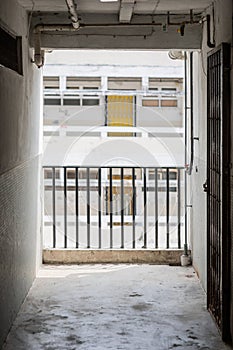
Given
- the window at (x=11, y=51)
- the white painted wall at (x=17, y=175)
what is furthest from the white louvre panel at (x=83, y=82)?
the window at (x=11, y=51)

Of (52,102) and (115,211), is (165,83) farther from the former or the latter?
(115,211)

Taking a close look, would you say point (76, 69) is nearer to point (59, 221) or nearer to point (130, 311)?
Result: point (59, 221)

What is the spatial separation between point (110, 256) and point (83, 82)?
4688 millimetres

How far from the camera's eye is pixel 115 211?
334 inches

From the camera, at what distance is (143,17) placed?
5.55m

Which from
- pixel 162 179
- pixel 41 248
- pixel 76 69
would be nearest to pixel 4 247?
pixel 41 248

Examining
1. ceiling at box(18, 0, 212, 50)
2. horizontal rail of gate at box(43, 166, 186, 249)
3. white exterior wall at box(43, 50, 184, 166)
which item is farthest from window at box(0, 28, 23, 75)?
white exterior wall at box(43, 50, 184, 166)

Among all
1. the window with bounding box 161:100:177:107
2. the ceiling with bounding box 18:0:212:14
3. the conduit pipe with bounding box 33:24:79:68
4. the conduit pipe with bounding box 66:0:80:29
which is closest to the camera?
the conduit pipe with bounding box 66:0:80:29

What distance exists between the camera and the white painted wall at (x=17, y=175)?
3.99 m

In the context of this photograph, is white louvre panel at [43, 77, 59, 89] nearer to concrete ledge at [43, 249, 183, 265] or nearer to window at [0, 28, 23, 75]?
concrete ledge at [43, 249, 183, 265]

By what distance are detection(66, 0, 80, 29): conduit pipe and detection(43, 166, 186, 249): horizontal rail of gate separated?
6.85 ft

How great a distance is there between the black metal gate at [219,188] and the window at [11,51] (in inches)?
54.8

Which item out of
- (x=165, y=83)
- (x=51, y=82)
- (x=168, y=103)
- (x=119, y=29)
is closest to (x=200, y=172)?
(x=119, y=29)

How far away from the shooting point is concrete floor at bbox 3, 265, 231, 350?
400cm
